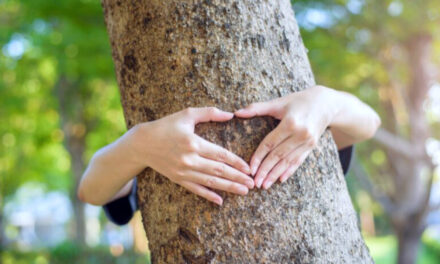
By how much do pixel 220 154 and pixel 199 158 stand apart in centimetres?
7

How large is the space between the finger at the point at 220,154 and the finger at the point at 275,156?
5 cm

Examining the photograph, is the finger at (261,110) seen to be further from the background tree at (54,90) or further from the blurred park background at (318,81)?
the background tree at (54,90)

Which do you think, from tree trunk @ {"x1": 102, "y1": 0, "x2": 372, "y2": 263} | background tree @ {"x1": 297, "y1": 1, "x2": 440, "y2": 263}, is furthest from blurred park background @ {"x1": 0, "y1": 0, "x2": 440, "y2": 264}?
tree trunk @ {"x1": 102, "y1": 0, "x2": 372, "y2": 263}

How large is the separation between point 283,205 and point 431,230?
31859 millimetres

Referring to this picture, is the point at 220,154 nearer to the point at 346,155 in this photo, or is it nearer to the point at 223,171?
A: the point at 223,171

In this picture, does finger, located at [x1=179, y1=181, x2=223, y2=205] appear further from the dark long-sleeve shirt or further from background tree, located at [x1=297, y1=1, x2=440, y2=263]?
background tree, located at [x1=297, y1=1, x2=440, y2=263]

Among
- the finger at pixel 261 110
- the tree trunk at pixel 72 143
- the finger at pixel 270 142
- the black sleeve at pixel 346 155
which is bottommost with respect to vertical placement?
the tree trunk at pixel 72 143

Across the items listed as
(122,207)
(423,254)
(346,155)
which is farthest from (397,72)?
(423,254)

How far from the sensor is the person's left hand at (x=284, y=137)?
4.63ft

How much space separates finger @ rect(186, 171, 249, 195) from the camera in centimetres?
139

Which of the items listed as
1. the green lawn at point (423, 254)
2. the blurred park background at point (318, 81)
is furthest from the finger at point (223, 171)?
the green lawn at point (423, 254)

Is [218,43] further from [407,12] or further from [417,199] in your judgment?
[417,199]

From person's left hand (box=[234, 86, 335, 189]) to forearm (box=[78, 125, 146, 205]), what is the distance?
0.40m

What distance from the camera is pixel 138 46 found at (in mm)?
1607
